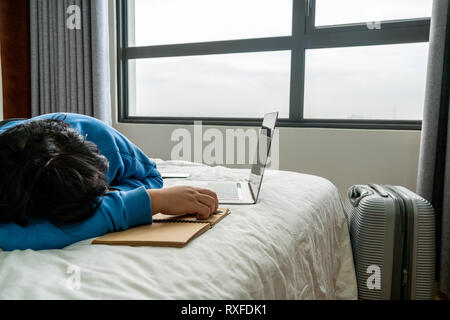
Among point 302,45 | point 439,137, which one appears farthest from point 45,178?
point 302,45

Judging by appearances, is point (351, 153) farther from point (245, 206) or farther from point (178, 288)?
point (178, 288)

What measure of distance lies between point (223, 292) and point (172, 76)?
2258 mm

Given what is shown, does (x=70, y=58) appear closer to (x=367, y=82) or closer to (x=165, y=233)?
(x=367, y=82)

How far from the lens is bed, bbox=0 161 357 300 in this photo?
0.43 meters

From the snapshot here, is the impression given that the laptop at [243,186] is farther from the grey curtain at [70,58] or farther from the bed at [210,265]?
the grey curtain at [70,58]

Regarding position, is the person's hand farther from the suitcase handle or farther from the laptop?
the suitcase handle

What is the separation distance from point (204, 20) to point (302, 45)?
0.75 meters

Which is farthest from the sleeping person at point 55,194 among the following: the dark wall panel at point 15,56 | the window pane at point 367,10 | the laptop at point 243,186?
the dark wall panel at point 15,56

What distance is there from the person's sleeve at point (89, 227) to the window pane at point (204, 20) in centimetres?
182

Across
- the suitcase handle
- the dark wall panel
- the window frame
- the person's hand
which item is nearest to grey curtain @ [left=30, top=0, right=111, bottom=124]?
the dark wall panel

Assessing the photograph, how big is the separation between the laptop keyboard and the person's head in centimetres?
43

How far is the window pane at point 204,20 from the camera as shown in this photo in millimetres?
2174

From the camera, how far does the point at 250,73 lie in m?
2.28

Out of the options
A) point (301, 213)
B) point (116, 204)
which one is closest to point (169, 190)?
point (116, 204)
